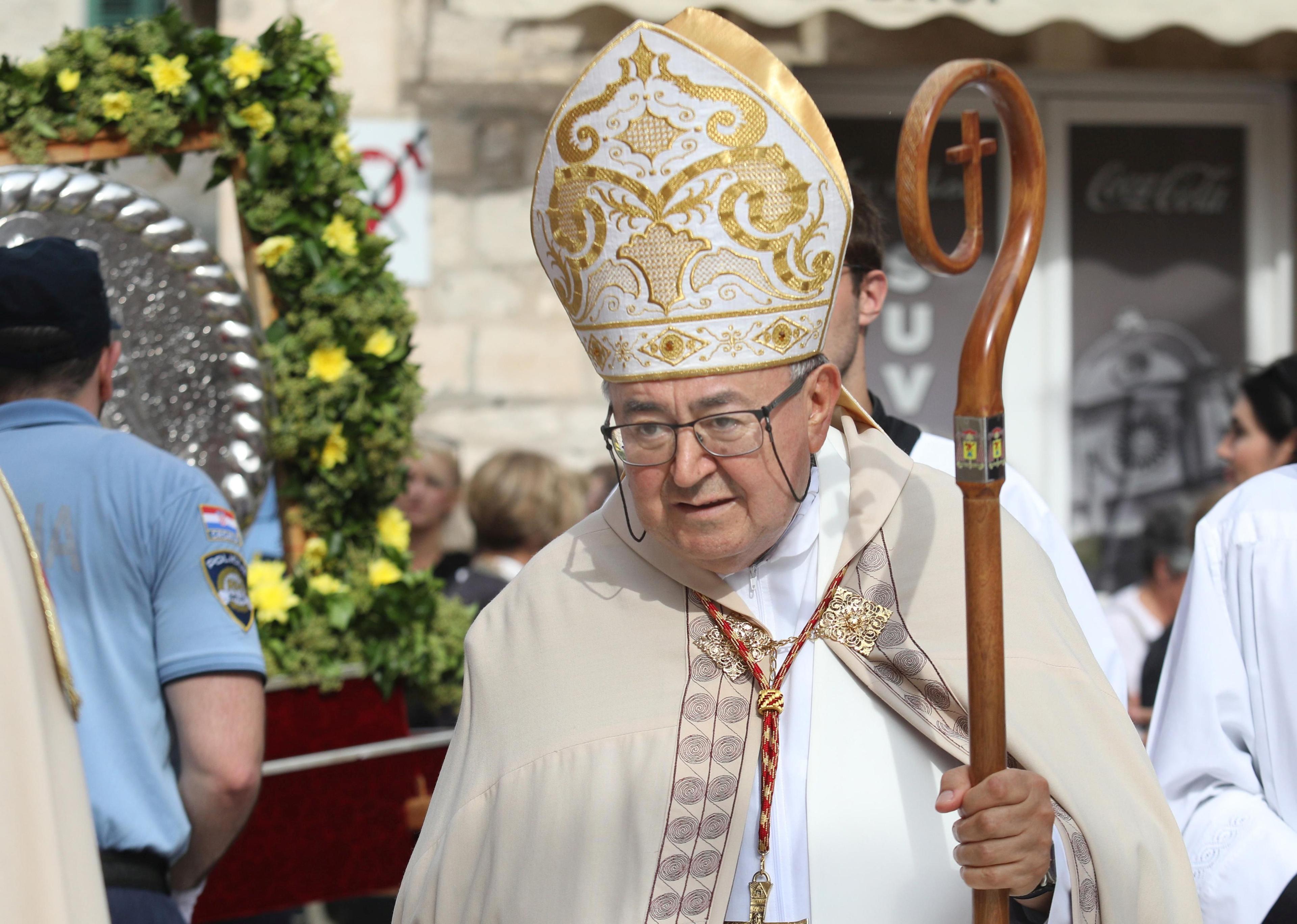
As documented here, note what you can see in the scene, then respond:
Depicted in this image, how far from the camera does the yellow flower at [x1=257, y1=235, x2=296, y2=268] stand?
13.0 ft

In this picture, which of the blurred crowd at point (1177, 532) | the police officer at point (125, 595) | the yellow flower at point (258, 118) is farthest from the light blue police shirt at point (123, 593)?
the blurred crowd at point (1177, 532)

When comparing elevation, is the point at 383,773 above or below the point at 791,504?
below

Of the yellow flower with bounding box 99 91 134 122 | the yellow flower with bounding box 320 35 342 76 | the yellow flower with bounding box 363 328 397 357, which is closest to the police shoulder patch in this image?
the yellow flower with bounding box 363 328 397 357

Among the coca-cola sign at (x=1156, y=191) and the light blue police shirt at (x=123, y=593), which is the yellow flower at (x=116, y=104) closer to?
the light blue police shirt at (x=123, y=593)

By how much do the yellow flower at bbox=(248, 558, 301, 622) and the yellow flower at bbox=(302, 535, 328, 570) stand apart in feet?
0.24

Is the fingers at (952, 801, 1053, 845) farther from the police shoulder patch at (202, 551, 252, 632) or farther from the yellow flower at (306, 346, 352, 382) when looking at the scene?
the yellow flower at (306, 346, 352, 382)

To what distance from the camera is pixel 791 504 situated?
7.69ft

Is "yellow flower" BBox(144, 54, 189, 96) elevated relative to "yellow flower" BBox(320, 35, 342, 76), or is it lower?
lower

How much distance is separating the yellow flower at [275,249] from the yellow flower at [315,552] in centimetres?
74

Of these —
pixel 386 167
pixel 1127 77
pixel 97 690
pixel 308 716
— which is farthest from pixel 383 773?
pixel 1127 77

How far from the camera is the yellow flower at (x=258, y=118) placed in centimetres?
393

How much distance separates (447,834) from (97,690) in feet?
3.08

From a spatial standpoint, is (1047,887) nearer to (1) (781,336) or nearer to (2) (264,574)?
(1) (781,336)

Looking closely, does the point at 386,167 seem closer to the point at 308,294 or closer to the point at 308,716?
the point at 308,294
